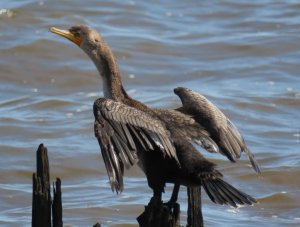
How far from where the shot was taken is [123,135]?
7.03 m

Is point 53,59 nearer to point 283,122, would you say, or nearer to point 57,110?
point 57,110

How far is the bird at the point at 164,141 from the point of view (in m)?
6.94

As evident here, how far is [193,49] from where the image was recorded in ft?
53.2

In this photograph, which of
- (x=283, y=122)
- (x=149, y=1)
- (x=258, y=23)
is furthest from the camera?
(x=149, y=1)

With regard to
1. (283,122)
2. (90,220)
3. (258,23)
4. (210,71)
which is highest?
(258,23)

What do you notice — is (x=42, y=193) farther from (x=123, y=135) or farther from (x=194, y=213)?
(x=194, y=213)

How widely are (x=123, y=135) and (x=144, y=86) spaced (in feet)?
24.8

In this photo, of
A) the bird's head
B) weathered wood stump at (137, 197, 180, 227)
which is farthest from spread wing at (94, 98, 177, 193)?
the bird's head

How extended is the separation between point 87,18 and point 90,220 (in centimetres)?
851

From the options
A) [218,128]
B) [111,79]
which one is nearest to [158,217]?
[218,128]

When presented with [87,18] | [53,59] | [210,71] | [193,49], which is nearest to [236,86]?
[210,71]

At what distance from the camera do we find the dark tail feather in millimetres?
6934

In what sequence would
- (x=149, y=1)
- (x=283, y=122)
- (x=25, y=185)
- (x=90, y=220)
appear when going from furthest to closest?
(x=149, y=1) → (x=283, y=122) → (x=25, y=185) → (x=90, y=220)

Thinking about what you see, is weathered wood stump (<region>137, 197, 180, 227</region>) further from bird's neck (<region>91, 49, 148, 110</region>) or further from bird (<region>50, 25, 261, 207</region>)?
bird's neck (<region>91, 49, 148, 110</region>)
